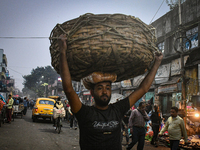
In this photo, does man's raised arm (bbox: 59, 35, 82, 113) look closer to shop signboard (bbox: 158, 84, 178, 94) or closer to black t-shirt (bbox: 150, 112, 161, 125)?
black t-shirt (bbox: 150, 112, 161, 125)

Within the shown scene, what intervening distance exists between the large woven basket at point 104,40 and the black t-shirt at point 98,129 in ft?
1.75

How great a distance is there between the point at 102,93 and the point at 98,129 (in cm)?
41

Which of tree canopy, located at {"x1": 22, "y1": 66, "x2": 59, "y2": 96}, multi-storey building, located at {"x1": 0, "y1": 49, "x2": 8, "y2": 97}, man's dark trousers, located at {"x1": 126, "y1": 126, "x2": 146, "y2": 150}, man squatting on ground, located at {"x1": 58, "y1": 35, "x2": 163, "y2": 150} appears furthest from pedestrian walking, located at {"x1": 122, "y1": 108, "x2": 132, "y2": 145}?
tree canopy, located at {"x1": 22, "y1": 66, "x2": 59, "y2": 96}

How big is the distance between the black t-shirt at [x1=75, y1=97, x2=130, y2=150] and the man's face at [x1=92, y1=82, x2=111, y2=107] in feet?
0.37

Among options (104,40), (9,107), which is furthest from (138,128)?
(9,107)

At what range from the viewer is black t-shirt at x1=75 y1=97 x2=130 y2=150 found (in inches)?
82.0

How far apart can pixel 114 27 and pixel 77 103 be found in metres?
0.91

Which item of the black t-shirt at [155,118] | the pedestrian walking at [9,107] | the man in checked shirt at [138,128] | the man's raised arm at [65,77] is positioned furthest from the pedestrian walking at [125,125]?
the pedestrian walking at [9,107]

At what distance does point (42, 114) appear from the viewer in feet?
45.6

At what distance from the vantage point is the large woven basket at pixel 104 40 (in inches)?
75.2

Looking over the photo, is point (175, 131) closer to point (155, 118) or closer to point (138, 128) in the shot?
point (138, 128)

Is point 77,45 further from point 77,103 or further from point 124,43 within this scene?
point 77,103

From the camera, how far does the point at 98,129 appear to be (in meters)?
2.10

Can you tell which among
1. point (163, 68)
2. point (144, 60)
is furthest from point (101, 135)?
point (163, 68)
